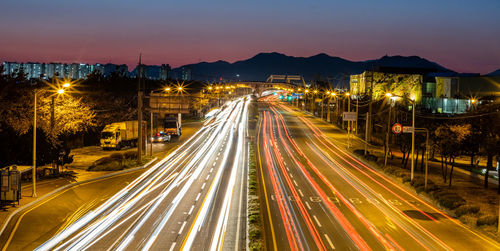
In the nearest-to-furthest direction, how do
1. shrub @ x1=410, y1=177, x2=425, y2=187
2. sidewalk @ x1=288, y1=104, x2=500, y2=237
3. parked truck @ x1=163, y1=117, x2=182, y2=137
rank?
sidewalk @ x1=288, y1=104, x2=500, y2=237, shrub @ x1=410, y1=177, x2=425, y2=187, parked truck @ x1=163, y1=117, x2=182, y2=137

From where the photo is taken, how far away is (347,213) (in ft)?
78.9

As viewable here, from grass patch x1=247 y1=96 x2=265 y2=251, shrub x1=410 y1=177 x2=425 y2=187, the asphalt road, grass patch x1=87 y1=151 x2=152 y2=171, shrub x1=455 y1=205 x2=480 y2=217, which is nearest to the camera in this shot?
grass patch x1=247 y1=96 x2=265 y2=251

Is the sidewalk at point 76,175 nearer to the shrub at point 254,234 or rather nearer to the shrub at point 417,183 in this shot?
the shrub at point 254,234

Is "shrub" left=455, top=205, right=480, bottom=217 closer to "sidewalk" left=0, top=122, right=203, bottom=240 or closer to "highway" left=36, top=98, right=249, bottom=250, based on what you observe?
"highway" left=36, top=98, right=249, bottom=250

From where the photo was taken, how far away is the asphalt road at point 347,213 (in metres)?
19.1

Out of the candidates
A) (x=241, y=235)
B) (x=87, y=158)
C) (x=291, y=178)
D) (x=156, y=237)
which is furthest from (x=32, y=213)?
(x=87, y=158)

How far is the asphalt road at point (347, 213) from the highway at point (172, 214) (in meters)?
2.26

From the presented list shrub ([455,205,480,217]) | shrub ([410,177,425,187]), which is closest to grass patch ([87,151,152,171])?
shrub ([410,177,425,187])

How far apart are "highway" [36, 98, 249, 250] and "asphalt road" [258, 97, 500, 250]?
2257 mm

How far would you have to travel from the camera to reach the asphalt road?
1911 centimetres

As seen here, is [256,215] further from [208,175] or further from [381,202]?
[208,175]

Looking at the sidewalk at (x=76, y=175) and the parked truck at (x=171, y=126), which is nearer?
the sidewalk at (x=76, y=175)

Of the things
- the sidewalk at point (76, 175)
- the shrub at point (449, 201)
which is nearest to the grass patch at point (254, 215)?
the sidewalk at point (76, 175)

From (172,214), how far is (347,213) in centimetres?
994
